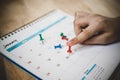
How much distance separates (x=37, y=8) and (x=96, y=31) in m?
0.35

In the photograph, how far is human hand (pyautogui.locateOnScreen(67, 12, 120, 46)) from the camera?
0.57m

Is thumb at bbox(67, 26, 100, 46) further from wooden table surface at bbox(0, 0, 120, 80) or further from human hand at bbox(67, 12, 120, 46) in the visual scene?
wooden table surface at bbox(0, 0, 120, 80)

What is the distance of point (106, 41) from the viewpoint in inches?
22.7

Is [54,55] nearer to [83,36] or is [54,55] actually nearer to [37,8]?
[83,36]

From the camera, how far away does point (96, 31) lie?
59 centimetres

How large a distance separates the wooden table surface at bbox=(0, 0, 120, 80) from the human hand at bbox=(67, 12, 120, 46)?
160mm

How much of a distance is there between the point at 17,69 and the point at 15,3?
0.45m


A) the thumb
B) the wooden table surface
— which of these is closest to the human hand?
the thumb

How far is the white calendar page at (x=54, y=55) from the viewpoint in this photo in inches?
18.5

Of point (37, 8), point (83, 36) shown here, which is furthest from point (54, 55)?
point (37, 8)

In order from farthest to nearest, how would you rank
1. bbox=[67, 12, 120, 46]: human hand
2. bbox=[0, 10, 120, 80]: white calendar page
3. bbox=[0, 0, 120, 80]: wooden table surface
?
bbox=[0, 0, 120, 80]: wooden table surface, bbox=[67, 12, 120, 46]: human hand, bbox=[0, 10, 120, 80]: white calendar page

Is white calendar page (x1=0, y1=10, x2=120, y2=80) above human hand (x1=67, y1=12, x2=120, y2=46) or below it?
below

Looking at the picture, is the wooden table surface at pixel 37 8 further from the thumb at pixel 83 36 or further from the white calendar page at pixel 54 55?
the thumb at pixel 83 36

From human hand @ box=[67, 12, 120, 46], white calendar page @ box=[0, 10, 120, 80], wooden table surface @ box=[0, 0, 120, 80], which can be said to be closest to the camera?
white calendar page @ box=[0, 10, 120, 80]
